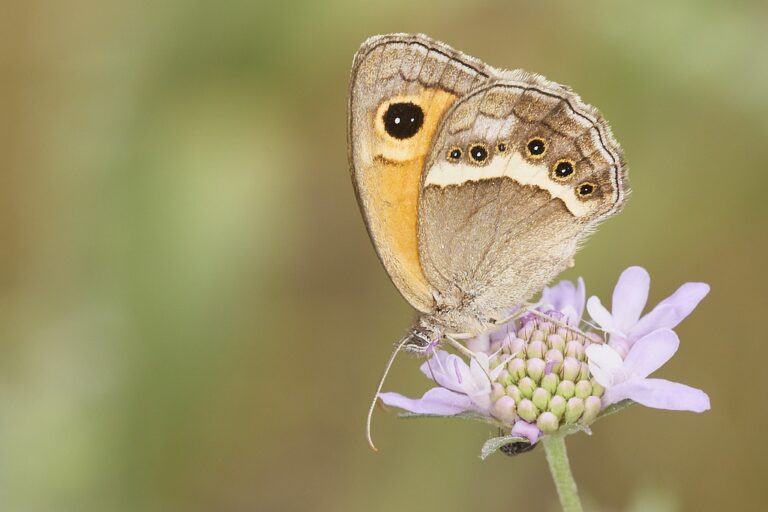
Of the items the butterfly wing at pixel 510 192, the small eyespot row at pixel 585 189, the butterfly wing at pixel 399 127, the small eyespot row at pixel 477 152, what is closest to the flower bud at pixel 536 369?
the butterfly wing at pixel 510 192

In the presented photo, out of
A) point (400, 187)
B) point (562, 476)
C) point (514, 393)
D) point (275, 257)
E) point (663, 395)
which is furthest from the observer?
point (275, 257)

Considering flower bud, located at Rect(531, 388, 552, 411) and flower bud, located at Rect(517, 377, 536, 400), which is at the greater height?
flower bud, located at Rect(517, 377, 536, 400)

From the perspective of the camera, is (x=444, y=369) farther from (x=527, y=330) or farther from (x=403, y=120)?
(x=403, y=120)

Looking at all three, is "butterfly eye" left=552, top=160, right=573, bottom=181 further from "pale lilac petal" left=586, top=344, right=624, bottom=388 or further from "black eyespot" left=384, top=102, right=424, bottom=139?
"pale lilac petal" left=586, top=344, right=624, bottom=388

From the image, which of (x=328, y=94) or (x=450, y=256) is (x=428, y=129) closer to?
(x=450, y=256)

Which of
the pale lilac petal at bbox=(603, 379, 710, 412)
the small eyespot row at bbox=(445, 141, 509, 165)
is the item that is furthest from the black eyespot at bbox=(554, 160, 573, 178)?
the pale lilac petal at bbox=(603, 379, 710, 412)

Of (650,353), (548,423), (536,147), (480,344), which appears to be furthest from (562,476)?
(536,147)
